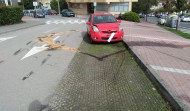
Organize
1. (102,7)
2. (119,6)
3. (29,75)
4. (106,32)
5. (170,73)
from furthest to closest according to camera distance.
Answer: (102,7)
(119,6)
(106,32)
(29,75)
(170,73)

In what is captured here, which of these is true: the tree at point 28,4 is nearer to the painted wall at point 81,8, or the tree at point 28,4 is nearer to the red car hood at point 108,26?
the painted wall at point 81,8

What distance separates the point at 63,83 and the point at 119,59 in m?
2.79

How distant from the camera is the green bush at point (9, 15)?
18.7 metres

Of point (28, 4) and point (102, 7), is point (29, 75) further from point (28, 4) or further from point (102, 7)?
point (28, 4)

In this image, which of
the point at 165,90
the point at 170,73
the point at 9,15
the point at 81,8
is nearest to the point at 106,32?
the point at 170,73

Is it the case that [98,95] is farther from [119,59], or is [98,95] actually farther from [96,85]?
[119,59]

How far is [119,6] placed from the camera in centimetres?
3800

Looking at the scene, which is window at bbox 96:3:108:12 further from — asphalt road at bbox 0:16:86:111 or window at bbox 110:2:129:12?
asphalt road at bbox 0:16:86:111

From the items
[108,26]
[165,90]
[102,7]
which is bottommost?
[165,90]

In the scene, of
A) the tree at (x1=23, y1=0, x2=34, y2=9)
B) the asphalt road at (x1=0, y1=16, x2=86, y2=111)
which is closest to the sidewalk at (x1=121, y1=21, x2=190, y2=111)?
the asphalt road at (x1=0, y1=16, x2=86, y2=111)

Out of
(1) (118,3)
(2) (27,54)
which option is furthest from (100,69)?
(1) (118,3)

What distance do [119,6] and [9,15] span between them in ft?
82.9

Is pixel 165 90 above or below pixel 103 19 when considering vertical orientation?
below

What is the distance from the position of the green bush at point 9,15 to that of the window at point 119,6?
2231 centimetres
